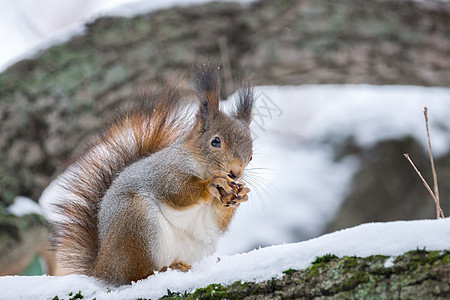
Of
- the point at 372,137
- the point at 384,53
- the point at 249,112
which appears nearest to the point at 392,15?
the point at 384,53

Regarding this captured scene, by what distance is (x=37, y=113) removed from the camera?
7.33 feet

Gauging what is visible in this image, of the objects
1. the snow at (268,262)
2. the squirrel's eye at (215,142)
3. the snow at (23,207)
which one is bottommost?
the snow at (268,262)

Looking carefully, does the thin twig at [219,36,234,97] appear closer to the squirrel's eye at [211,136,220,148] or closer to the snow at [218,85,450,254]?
the snow at [218,85,450,254]

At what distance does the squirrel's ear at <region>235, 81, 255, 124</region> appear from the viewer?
1.64 metres

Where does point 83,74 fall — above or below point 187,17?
below

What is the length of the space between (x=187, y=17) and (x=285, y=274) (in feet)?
5.78

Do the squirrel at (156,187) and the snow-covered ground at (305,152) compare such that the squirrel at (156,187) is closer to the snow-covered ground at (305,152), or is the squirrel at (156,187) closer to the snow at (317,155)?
the snow-covered ground at (305,152)

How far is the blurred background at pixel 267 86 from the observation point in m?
2.21

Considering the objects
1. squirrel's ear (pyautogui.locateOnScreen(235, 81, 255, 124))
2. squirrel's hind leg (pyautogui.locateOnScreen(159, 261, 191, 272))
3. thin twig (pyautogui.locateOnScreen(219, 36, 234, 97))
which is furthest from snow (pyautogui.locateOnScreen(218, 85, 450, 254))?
squirrel's hind leg (pyautogui.locateOnScreen(159, 261, 191, 272))

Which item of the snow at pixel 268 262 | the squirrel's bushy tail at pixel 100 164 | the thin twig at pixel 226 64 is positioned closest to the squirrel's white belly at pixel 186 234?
the snow at pixel 268 262

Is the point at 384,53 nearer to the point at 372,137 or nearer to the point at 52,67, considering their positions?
the point at 372,137

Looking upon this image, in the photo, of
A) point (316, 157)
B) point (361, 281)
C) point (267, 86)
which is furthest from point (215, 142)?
point (316, 157)

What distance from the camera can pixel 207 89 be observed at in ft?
5.00

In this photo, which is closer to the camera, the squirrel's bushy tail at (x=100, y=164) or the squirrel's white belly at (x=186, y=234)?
the squirrel's white belly at (x=186, y=234)
